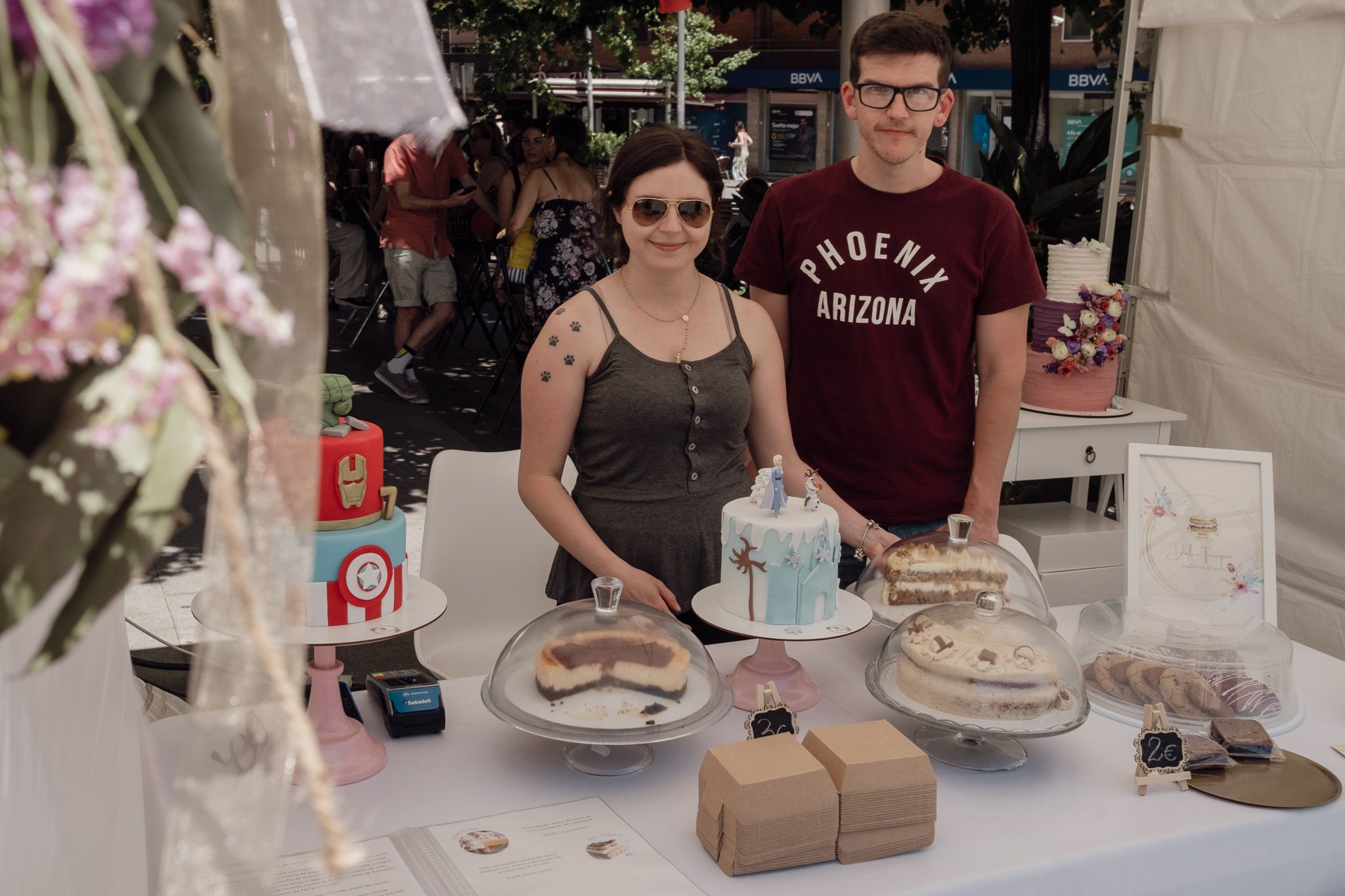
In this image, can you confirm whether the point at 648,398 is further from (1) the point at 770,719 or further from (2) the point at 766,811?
(2) the point at 766,811

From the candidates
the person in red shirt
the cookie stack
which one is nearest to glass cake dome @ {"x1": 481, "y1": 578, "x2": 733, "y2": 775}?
the cookie stack

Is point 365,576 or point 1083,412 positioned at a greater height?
point 365,576

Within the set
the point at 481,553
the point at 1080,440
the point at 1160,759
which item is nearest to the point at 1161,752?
the point at 1160,759

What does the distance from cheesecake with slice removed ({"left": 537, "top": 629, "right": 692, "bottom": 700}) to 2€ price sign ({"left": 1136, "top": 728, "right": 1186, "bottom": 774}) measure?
0.63 meters

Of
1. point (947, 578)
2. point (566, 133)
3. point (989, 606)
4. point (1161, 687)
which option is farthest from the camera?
point (566, 133)

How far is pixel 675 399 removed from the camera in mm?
2045

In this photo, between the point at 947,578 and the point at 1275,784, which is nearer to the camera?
the point at 1275,784

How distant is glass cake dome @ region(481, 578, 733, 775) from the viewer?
154 centimetres

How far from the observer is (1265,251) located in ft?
11.3

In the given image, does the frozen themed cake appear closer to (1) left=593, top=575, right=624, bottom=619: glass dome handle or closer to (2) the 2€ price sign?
(1) left=593, top=575, right=624, bottom=619: glass dome handle

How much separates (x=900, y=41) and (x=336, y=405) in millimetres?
1315

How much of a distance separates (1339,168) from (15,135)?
356cm

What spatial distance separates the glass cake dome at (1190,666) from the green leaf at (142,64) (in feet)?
5.81

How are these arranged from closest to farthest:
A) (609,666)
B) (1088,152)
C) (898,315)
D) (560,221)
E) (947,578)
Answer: (609,666) → (947,578) → (898,315) → (1088,152) → (560,221)
